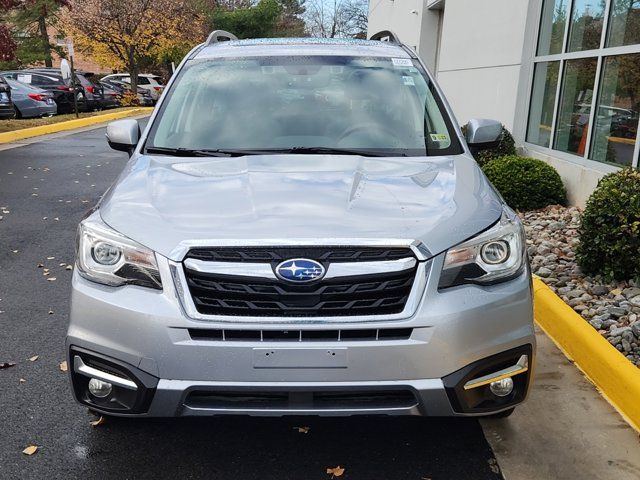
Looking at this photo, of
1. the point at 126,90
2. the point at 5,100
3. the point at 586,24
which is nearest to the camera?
the point at 586,24

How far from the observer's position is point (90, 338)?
2574 mm

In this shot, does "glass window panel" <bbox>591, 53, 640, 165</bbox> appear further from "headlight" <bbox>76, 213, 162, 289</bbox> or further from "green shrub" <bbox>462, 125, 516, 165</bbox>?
"headlight" <bbox>76, 213, 162, 289</bbox>

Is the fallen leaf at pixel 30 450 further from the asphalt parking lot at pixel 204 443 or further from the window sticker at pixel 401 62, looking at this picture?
the window sticker at pixel 401 62

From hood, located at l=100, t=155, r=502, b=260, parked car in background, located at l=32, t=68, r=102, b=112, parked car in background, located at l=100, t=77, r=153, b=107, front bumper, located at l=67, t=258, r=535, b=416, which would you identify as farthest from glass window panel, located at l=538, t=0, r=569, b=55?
parked car in background, located at l=100, t=77, r=153, b=107

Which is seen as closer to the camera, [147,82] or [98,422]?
[98,422]

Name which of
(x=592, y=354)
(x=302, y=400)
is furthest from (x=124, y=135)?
(x=592, y=354)

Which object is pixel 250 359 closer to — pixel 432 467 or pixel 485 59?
pixel 432 467

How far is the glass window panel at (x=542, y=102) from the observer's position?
8.59 meters

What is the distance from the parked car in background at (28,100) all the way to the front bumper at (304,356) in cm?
1909

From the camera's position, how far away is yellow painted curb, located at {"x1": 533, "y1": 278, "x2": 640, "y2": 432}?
3.35 meters

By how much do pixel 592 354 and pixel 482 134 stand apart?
1.47 metres

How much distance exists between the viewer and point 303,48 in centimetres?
432

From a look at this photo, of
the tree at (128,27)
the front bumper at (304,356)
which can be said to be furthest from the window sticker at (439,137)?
the tree at (128,27)

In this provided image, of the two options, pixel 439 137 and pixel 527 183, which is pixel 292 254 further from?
pixel 527 183
